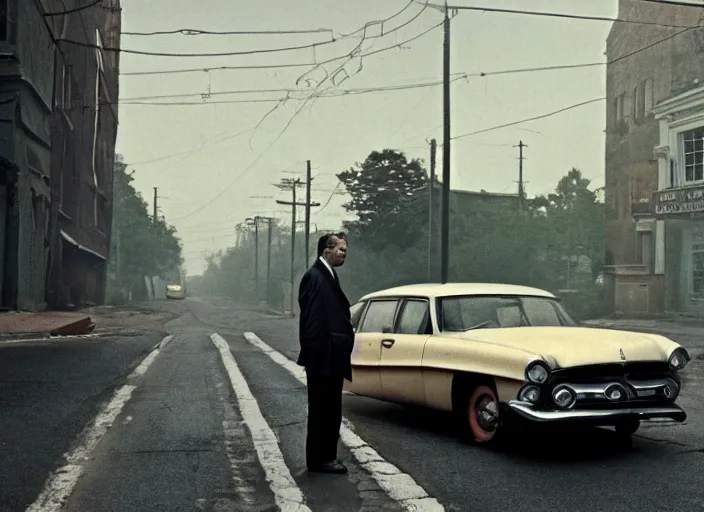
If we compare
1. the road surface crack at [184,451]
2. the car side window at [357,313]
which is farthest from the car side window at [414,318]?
the road surface crack at [184,451]

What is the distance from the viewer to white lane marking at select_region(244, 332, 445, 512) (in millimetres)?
4906

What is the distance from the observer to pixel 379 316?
8.46 metres

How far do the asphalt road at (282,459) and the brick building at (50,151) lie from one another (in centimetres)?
1604

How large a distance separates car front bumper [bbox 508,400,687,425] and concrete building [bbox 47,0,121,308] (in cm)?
2223

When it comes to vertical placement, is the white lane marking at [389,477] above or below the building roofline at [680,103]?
below

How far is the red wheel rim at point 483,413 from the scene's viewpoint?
6617 mm

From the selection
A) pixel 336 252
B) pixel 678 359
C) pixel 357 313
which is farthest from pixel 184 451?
pixel 678 359

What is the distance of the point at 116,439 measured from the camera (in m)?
6.98

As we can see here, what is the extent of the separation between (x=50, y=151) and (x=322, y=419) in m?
27.1

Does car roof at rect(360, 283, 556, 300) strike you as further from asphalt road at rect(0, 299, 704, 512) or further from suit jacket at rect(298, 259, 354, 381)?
suit jacket at rect(298, 259, 354, 381)

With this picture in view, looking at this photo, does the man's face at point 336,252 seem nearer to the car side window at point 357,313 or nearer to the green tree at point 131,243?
the car side window at point 357,313

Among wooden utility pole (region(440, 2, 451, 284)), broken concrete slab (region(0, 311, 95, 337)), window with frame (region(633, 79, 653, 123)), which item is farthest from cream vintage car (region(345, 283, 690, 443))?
window with frame (region(633, 79, 653, 123))

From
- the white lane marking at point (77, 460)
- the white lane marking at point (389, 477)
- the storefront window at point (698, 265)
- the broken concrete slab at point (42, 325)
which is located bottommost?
the white lane marking at point (77, 460)

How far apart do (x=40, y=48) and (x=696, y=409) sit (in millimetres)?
24238
